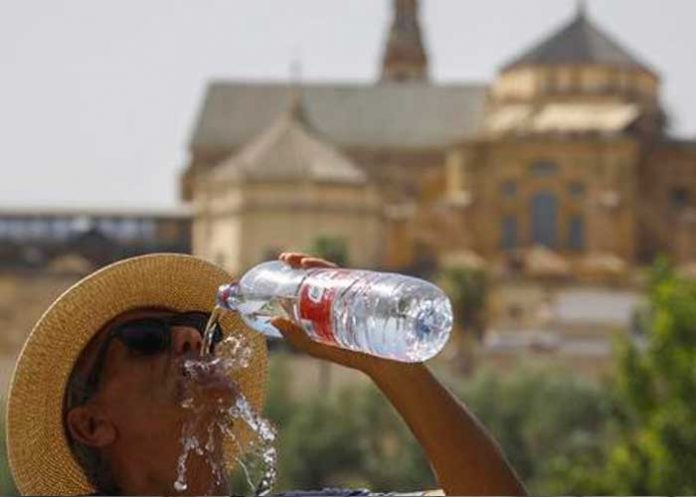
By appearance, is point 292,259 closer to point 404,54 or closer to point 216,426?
point 216,426

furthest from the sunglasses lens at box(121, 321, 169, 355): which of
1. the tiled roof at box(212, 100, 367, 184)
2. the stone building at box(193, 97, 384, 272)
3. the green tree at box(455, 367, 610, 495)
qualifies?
the tiled roof at box(212, 100, 367, 184)

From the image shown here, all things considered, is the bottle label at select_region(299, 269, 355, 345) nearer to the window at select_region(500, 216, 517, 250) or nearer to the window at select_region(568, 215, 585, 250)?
the window at select_region(568, 215, 585, 250)

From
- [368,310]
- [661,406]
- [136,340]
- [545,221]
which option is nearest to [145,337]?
[136,340]

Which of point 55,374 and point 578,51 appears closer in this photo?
point 55,374

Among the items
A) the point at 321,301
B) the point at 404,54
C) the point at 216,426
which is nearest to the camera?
the point at 321,301

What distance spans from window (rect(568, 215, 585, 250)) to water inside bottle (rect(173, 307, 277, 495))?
71033 millimetres

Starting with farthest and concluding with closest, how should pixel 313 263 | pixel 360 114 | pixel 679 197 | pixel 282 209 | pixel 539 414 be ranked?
1. pixel 360 114
2. pixel 679 197
3. pixel 282 209
4. pixel 539 414
5. pixel 313 263

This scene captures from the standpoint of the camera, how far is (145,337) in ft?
14.7

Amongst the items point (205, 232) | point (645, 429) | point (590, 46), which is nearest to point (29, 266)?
point (205, 232)

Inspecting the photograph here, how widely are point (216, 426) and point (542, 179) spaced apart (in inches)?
2833

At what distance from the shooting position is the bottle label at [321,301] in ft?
13.5

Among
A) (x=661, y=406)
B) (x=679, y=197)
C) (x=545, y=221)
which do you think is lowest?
(x=545, y=221)

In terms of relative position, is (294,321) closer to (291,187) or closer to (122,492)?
(122,492)

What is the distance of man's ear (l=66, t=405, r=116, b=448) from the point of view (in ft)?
14.5
